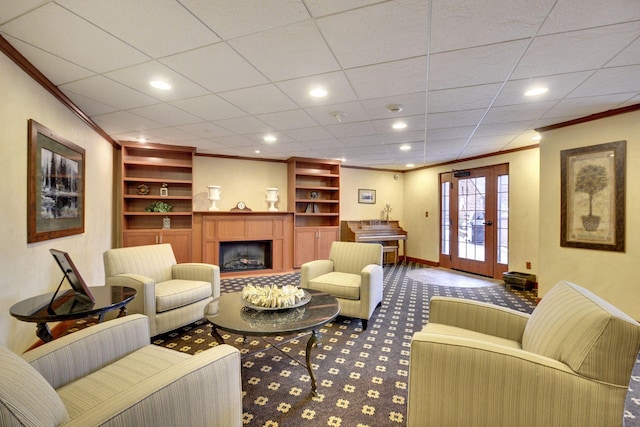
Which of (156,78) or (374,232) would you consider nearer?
(156,78)

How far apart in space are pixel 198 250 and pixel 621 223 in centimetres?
598

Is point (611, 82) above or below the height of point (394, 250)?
above

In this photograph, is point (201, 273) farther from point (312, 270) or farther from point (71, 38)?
point (71, 38)

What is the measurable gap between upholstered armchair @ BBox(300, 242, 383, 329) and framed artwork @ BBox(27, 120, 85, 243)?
96.5 inches

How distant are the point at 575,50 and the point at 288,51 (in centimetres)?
197

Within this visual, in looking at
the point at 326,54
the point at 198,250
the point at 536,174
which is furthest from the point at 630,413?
the point at 198,250

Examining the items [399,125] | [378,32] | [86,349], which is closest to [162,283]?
[86,349]

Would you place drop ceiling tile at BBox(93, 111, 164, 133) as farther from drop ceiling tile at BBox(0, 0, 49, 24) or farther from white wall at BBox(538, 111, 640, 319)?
white wall at BBox(538, 111, 640, 319)

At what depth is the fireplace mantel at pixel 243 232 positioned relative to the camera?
537cm

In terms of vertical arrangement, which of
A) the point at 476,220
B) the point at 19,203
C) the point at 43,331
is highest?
the point at 19,203

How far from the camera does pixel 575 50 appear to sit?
6.56ft

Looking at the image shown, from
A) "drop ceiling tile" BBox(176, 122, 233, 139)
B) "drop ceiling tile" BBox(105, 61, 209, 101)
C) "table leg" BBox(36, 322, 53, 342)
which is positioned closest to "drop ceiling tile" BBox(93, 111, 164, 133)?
"drop ceiling tile" BBox(176, 122, 233, 139)

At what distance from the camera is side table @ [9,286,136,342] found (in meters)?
1.80

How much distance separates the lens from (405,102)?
9.77 ft
